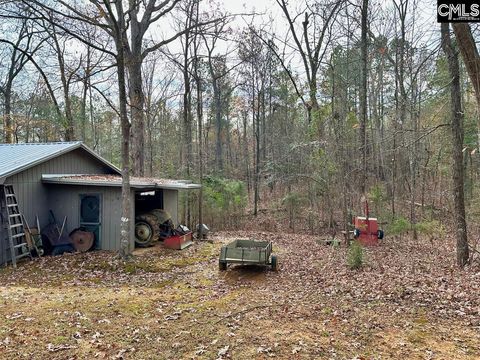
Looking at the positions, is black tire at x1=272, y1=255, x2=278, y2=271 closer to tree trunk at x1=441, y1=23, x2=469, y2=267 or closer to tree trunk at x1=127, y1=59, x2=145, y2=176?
tree trunk at x1=441, y1=23, x2=469, y2=267

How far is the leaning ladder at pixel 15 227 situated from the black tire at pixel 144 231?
332 centimetres

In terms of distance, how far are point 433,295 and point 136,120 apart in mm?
12726

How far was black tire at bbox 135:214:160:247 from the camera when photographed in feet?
40.8

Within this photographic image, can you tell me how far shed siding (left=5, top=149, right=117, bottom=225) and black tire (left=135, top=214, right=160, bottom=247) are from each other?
9.68 ft

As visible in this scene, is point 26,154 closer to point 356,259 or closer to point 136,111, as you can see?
point 136,111

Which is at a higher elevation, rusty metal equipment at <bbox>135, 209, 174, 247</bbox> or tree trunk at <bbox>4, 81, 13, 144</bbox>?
tree trunk at <bbox>4, 81, 13, 144</bbox>

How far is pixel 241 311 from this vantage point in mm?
5949

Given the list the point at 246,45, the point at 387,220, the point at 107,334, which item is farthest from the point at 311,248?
the point at 246,45

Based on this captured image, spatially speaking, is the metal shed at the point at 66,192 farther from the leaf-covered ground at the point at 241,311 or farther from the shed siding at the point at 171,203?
the leaf-covered ground at the point at 241,311

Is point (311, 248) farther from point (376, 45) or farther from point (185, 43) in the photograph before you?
point (185, 43)

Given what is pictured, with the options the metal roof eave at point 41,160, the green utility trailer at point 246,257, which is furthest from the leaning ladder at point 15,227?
the green utility trailer at point 246,257

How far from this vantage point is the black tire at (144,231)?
12.4 meters

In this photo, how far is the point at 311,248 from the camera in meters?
12.3

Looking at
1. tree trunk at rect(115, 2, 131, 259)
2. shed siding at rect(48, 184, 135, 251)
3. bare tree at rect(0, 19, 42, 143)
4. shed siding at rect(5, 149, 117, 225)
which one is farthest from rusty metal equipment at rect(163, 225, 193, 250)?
bare tree at rect(0, 19, 42, 143)
